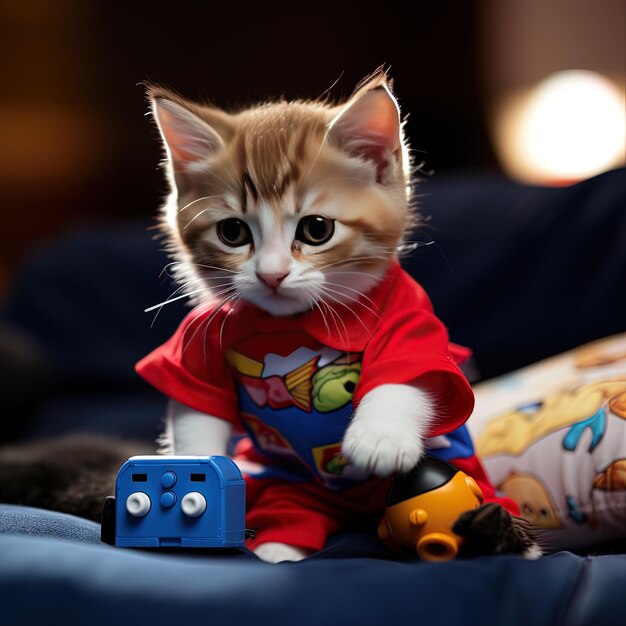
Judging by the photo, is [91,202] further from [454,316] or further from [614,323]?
[614,323]

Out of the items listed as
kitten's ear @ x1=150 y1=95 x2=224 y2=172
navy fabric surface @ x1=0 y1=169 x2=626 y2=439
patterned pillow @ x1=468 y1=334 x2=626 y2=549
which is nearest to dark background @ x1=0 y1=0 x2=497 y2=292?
navy fabric surface @ x1=0 y1=169 x2=626 y2=439

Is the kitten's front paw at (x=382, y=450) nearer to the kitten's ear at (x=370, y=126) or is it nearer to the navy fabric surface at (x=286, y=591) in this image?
the navy fabric surface at (x=286, y=591)

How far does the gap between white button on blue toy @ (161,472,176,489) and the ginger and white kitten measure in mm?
112

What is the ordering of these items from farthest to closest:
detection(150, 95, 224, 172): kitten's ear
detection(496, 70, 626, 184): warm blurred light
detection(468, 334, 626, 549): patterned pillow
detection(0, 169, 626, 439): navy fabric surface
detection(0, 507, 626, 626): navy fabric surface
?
detection(496, 70, 626, 184): warm blurred light < detection(0, 169, 626, 439): navy fabric surface < detection(468, 334, 626, 549): patterned pillow < detection(150, 95, 224, 172): kitten's ear < detection(0, 507, 626, 626): navy fabric surface

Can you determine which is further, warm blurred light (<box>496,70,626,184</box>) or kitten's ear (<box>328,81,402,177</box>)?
warm blurred light (<box>496,70,626,184</box>)

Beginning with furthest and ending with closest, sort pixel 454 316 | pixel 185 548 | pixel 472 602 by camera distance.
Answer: pixel 454 316, pixel 185 548, pixel 472 602

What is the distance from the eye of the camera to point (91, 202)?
4.16 metres

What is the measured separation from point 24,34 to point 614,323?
354 centimetres

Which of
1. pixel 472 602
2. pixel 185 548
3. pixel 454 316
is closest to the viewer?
pixel 472 602

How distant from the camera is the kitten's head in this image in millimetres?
754

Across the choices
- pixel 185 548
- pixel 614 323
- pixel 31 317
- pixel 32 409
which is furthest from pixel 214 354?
pixel 31 317

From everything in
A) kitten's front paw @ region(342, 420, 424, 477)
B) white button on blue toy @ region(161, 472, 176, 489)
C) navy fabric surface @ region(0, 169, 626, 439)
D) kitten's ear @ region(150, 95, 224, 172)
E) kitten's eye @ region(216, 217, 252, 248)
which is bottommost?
navy fabric surface @ region(0, 169, 626, 439)

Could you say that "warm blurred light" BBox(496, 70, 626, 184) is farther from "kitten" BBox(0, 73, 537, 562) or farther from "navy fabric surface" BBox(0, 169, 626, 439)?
"kitten" BBox(0, 73, 537, 562)

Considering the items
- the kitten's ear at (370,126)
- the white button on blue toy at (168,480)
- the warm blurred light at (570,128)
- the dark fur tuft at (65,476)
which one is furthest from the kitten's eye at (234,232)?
the warm blurred light at (570,128)
